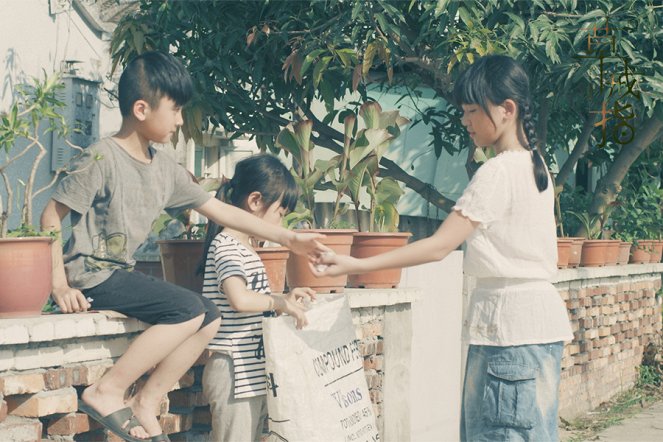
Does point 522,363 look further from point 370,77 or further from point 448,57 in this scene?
point 370,77

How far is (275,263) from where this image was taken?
4.59m

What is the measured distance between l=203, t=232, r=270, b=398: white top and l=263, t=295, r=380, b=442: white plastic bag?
0.15 metres

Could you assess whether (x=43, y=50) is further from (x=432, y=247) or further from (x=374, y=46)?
(x=432, y=247)

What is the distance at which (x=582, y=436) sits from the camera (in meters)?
7.24

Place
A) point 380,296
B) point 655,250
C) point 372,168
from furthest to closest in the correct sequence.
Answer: point 655,250 < point 372,168 < point 380,296

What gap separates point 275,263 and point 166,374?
1144mm

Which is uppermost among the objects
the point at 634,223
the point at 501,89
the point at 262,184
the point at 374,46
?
the point at 374,46

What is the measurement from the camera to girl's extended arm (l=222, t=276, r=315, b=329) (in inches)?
140

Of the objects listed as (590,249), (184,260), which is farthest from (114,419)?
(590,249)

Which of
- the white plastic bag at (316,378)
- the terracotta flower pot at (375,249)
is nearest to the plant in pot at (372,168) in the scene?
the terracotta flower pot at (375,249)

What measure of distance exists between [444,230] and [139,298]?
1.01 m

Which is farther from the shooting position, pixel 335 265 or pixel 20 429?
pixel 335 265

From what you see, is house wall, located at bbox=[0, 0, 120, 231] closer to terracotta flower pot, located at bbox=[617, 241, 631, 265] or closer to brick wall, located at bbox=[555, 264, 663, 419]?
brick wall, located at bbox=[555, 264, 663, 419]

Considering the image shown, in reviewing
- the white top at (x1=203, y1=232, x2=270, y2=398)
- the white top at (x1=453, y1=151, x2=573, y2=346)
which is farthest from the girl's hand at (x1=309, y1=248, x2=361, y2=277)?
the white top at (x1=453, y1=151, x2=573, y2=346)
